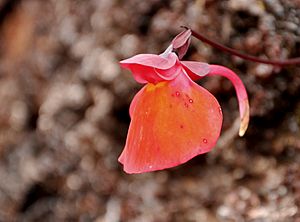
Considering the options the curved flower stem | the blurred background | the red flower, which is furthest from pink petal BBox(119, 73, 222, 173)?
the blurred background

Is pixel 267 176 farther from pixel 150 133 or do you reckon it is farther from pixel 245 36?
pixel 150 133

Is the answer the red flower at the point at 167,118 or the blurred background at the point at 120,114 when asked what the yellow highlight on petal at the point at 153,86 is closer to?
the red flower at the point at 167,118

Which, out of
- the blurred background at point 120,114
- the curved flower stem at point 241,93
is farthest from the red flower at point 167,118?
the blurred background at point 120,114

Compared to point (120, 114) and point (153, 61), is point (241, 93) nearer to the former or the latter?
point (153, 61)

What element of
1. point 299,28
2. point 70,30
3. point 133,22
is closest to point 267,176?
point 299,28

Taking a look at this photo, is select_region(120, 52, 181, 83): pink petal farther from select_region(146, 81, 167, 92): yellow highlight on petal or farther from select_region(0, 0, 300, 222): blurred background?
select_region(0, 0, 300, 222): blurred background

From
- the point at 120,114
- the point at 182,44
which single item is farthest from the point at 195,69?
the point at 120,114
